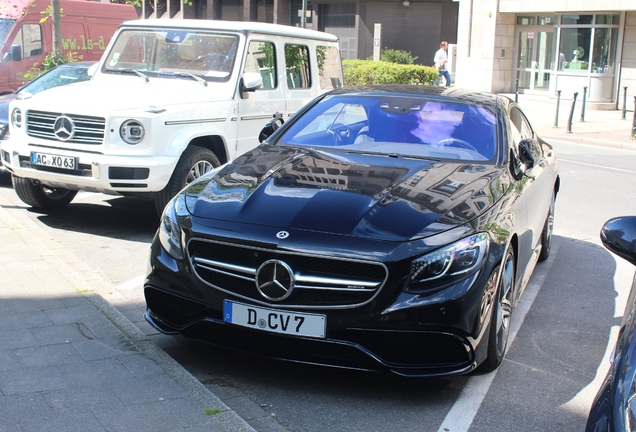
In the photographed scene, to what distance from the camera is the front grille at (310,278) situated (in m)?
3.83

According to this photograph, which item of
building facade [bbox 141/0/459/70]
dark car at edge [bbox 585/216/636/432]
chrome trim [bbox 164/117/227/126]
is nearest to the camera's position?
dark car at edge [bbox 585/216/636/432]

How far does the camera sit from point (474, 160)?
5141 mm

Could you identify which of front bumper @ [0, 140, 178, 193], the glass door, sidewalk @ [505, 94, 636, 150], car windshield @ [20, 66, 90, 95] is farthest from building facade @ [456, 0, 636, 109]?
front bumper @ [0, 140, 178, 193]

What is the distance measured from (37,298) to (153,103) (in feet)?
8.78

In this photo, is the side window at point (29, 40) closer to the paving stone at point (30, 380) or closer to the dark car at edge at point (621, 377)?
the paving stone at point (30, 380)

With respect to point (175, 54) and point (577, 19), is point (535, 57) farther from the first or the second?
point (175, 54)

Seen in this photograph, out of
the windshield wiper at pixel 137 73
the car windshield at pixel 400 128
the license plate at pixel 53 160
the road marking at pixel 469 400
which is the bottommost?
the road marking at pixel 469 400

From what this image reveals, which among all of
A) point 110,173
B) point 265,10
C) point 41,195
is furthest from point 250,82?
point 265,10

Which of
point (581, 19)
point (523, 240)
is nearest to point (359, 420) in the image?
point (523, 240)

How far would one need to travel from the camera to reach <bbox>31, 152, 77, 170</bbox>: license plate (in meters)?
7.16

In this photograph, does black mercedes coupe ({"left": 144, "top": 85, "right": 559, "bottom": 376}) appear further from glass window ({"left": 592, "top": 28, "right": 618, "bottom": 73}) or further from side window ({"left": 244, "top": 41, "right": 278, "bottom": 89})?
glass window ({"left": 592, "top": 28, "right": 618, "bottom": 73})

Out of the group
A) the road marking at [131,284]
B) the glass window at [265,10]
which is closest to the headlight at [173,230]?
the road marking at [131,284]

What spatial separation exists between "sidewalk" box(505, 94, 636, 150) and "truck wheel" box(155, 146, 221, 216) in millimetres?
11651

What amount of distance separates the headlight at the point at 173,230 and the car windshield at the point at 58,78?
7.07 m
